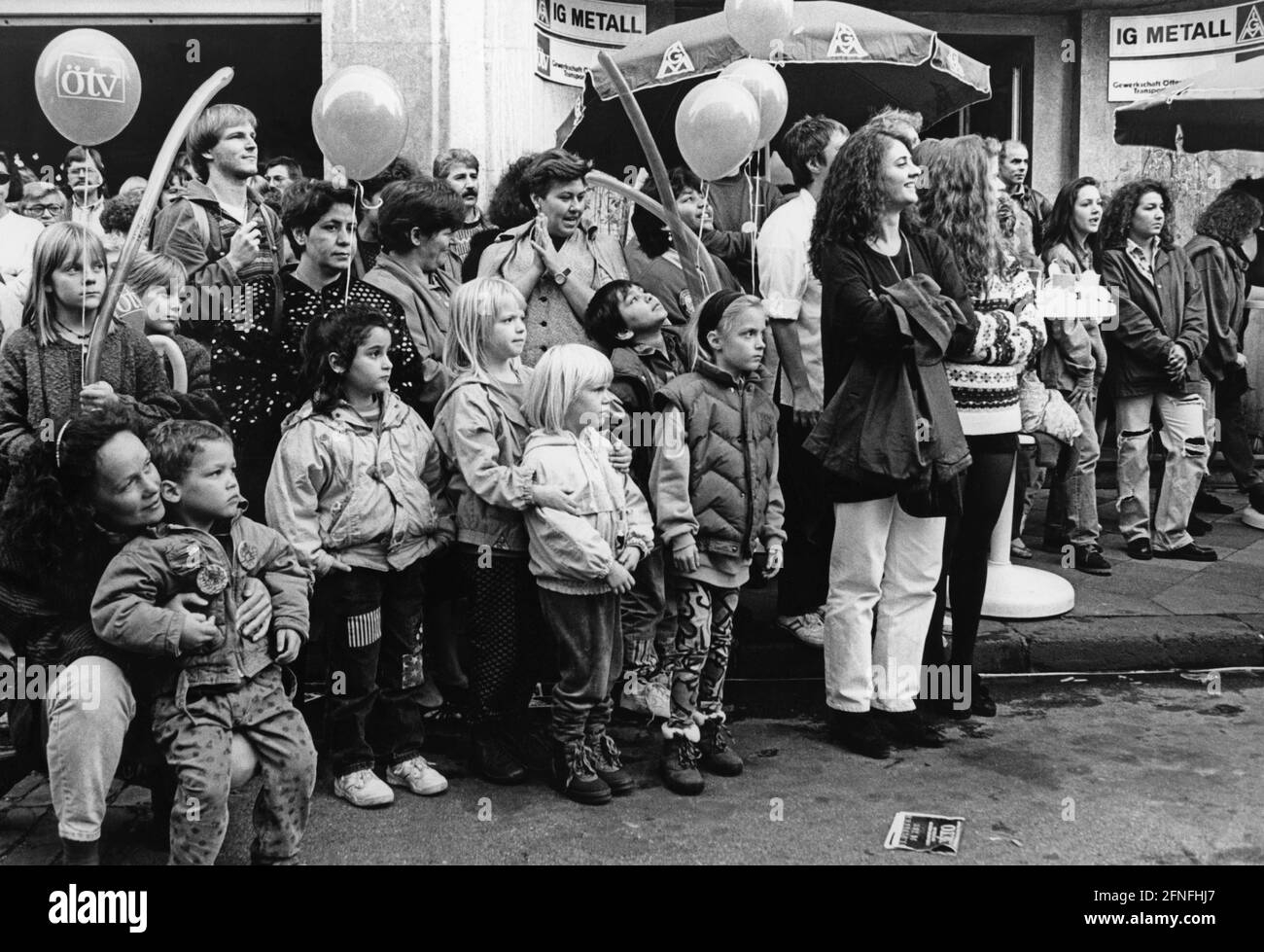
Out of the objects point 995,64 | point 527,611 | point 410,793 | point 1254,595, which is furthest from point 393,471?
point 995,64

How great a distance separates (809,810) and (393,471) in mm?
1698

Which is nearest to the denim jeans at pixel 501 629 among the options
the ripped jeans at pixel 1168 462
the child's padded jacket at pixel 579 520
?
the child's padded jacket at pixel 579 520

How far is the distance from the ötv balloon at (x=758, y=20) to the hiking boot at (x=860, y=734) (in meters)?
2.94

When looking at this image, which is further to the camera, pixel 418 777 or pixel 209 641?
pixel 418 777

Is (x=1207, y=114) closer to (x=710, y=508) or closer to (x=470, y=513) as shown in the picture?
(x=710, y=508)

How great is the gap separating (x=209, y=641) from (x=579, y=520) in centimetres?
127

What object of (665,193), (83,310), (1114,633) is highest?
(665,193)

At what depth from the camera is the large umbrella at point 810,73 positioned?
7305 mm

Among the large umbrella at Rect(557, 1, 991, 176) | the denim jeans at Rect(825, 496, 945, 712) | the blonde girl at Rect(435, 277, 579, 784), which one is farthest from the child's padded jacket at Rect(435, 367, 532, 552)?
the large umbrella at Rect(557, 1, 991, 176)

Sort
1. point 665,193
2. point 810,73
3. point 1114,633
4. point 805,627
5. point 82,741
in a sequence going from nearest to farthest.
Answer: point 82,741 < point 665,193 < point 805,627 < point 1114,633 < point 810,73

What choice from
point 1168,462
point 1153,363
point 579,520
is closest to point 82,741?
point 579,520

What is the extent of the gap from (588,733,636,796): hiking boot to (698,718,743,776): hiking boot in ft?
0.90

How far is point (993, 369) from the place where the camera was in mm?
5258
